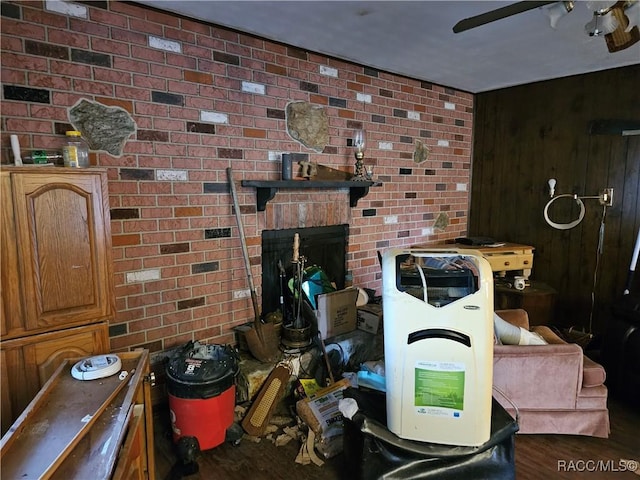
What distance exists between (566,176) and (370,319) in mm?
2374

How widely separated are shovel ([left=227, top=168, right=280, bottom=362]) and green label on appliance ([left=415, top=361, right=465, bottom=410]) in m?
1.17

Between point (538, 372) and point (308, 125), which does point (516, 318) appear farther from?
point (308, 125)

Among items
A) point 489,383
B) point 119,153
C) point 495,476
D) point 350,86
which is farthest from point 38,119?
point 495,476

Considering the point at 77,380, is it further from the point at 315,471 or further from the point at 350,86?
the point at 350,86

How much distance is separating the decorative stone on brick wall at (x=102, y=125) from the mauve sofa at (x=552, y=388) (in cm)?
231

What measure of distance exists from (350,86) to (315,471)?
8.90 ft

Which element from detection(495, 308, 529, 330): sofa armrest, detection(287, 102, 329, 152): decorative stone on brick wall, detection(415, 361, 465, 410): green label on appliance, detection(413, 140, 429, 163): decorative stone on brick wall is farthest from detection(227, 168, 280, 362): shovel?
detection(413, 140, 429, 163): decorative stone on brick wall

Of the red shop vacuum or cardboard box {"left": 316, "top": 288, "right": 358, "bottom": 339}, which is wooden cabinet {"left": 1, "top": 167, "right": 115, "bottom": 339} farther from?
cardboard box {"left": 316, "top": 288, "right": 358, "bottom": 339}

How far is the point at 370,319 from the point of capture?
3004mm

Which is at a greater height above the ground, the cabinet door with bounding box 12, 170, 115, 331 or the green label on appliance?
the cabinet door with bounding box 12, 170, 115, 331

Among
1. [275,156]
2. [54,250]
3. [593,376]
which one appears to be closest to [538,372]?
[593,376]

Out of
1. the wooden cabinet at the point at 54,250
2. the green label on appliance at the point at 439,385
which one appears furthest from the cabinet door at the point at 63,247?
the green label on appliance at the point at 439,385

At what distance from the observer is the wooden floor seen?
205 centimetres

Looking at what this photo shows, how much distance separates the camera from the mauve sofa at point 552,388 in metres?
2.20
